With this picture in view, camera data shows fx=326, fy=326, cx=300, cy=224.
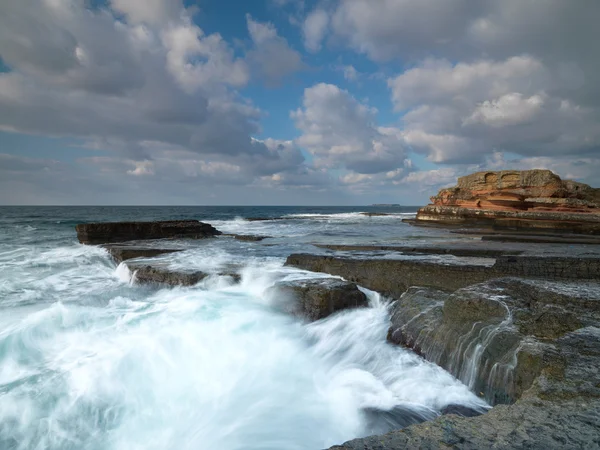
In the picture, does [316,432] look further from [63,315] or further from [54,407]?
[63,315]

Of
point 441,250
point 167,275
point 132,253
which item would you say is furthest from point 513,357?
point 132,253

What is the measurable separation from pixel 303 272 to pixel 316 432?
5.92 meters

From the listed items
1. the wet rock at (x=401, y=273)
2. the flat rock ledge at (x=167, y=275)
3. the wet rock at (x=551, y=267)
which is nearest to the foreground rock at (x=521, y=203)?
the wet rock at (x=551, y=267)

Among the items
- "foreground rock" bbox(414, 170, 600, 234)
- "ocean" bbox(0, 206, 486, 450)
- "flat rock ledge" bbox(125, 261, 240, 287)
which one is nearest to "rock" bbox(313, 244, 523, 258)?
"ocean" bbox(0, 206, 486, 450)

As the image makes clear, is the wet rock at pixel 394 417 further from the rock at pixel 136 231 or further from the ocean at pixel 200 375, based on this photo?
the rock at pixel 136 231

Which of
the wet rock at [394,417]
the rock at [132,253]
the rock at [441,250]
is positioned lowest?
the wet rock at [394,417]

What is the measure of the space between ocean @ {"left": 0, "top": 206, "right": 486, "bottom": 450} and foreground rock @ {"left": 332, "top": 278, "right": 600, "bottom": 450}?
0.42 metres

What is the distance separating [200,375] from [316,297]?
287 cm

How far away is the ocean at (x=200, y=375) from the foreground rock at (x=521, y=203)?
21.7 metres

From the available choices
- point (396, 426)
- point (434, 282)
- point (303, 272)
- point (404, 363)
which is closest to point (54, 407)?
point (396, 426)

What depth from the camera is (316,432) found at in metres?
4.19

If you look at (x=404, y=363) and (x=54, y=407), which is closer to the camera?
(x=54, y=407)

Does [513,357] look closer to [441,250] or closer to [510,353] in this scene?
[510,353]

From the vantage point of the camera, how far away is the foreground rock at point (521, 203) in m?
23.0
